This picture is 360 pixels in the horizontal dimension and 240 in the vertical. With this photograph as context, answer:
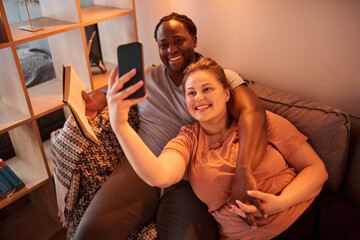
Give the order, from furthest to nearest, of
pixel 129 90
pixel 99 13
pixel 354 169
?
1. pixel 99 13
2. pixel 354 169
3. pixel 129 90

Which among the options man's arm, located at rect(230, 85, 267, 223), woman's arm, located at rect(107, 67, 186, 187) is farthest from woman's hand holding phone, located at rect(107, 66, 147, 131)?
man's arm, located at rect(230, 85, 267, 223)

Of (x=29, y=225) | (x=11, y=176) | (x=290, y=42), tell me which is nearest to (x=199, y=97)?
(x=290, y=42)

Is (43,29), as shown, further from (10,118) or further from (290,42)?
(290,42)

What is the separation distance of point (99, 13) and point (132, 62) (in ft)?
3.98

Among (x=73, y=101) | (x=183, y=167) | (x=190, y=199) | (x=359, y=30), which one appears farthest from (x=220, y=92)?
(x=359, y=30)

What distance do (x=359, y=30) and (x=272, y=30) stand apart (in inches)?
17.6

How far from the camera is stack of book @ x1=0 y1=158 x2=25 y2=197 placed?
1665 mm

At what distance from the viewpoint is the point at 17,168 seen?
6.29ft

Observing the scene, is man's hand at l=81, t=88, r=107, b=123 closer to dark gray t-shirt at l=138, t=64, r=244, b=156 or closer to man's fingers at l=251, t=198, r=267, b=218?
dark gray t-shirt at l=138, t=64, r=244, b=156

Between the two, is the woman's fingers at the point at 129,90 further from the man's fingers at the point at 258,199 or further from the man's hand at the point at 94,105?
the man's hand at the point at 94,105

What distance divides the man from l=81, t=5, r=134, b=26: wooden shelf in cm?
42

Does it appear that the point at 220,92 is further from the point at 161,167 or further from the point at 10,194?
the point at 10,194

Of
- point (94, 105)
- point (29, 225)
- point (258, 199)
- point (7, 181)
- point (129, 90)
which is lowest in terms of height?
point (29, 225)

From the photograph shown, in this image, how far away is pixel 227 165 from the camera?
133cm
